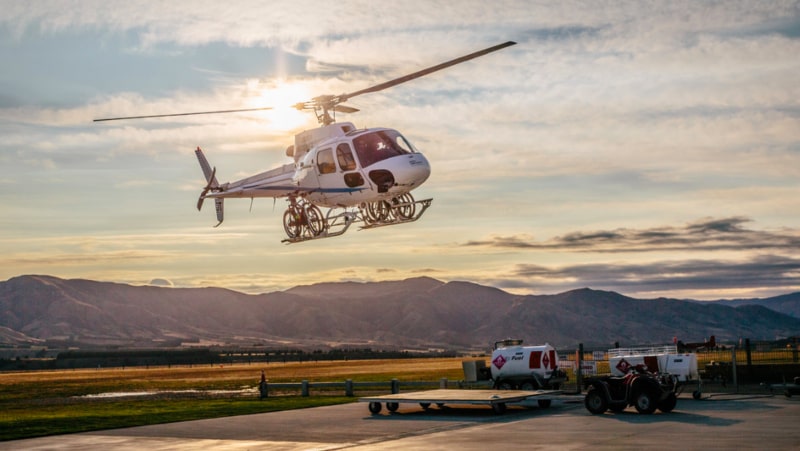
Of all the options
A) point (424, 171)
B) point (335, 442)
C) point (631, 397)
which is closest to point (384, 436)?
point (335, 442)

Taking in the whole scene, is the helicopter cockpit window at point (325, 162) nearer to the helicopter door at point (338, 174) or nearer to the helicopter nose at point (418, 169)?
the helicopter door at point (338, 174)

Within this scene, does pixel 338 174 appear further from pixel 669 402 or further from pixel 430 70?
pixel 669 402

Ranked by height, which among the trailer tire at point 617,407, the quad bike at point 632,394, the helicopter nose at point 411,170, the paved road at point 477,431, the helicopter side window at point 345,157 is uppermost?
the helicopter side window at point 345,157

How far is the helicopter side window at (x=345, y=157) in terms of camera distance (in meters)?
38.5

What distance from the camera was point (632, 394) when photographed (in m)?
28.6

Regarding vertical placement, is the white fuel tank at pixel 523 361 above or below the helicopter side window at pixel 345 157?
below

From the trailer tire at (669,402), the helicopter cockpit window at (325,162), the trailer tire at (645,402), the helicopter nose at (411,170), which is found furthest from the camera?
the helicopter cockpit window at (325,162)

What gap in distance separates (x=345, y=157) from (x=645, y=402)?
1631 centimetres

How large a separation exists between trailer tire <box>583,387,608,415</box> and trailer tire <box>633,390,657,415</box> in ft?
3.01

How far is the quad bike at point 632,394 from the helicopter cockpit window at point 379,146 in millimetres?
12979

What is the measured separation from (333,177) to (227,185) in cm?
818

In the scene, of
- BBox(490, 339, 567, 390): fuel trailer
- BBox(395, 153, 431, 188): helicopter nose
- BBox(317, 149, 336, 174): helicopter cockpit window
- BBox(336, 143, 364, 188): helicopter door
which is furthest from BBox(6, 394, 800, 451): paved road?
BBox(317, 149, 336, 174): helicopter cockpit window

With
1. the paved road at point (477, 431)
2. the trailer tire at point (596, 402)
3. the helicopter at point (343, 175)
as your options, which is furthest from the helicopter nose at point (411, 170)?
the trailer tire at point (596, 402)

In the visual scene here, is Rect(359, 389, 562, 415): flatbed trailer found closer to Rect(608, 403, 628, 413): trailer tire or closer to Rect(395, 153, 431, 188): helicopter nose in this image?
Rect(608, 403, 628, 413): trailer tire
